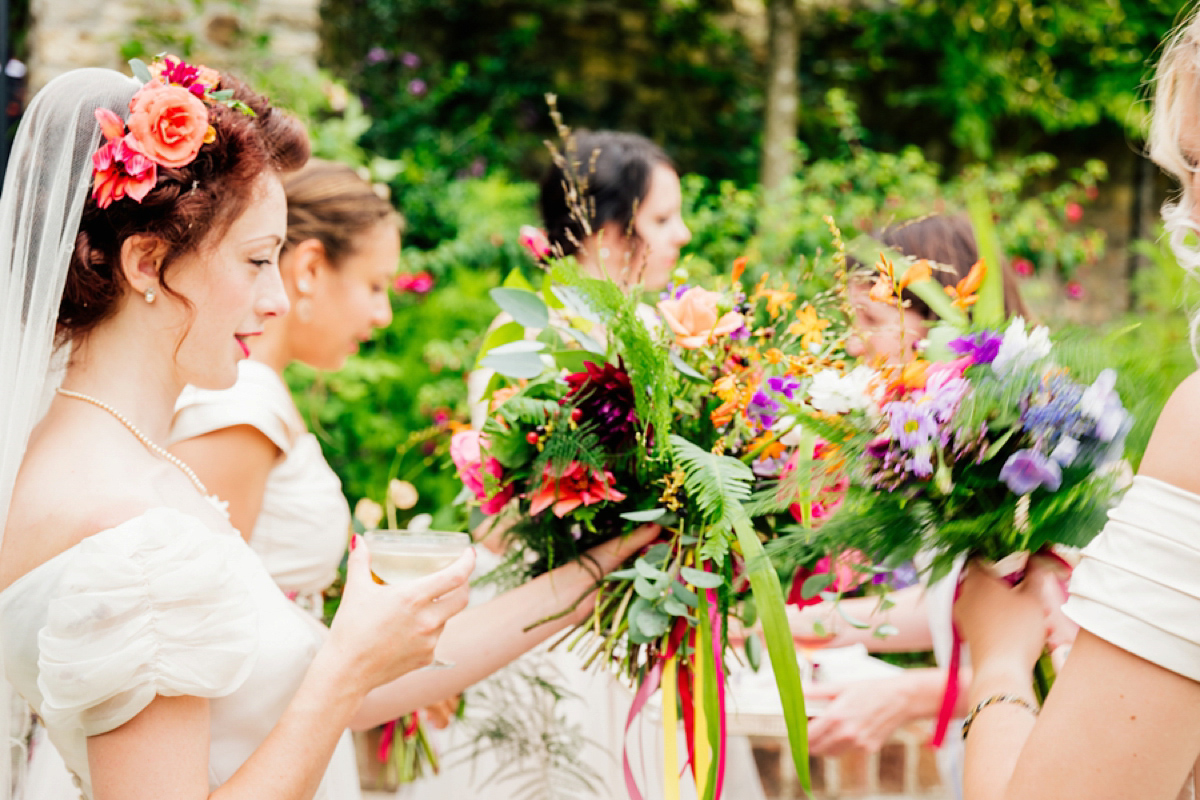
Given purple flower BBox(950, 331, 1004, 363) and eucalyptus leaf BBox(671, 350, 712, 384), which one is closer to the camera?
purple flower BBox(950, 331, 1004, 363)

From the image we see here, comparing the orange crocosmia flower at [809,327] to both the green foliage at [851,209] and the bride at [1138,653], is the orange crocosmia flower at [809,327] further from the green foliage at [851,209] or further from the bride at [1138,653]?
the green foliage at [851,209]

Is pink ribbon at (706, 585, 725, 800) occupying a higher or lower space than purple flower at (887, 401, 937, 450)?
lower

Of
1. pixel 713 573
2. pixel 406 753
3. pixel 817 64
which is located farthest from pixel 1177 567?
pixel 817 64

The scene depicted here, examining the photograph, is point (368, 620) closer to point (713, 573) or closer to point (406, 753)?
point (713, 573)

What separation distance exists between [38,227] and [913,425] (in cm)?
132

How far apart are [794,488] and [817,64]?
730 centimetres

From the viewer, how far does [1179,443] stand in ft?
3.08

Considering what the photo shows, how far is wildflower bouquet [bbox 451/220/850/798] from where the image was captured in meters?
1.50

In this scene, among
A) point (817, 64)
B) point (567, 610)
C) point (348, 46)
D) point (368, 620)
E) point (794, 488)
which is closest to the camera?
point (794, 488)

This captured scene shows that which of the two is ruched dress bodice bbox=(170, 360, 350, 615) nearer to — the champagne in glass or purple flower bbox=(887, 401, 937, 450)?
the champagne in glass

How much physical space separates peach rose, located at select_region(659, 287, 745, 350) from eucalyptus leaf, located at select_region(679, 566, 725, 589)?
353mm

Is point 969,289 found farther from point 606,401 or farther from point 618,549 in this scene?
point 618,549

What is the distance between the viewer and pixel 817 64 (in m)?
7.89

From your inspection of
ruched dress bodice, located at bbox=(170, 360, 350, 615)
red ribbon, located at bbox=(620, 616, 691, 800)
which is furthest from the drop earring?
red ribbon, located at bbox=(620, 616, 691, 800)
